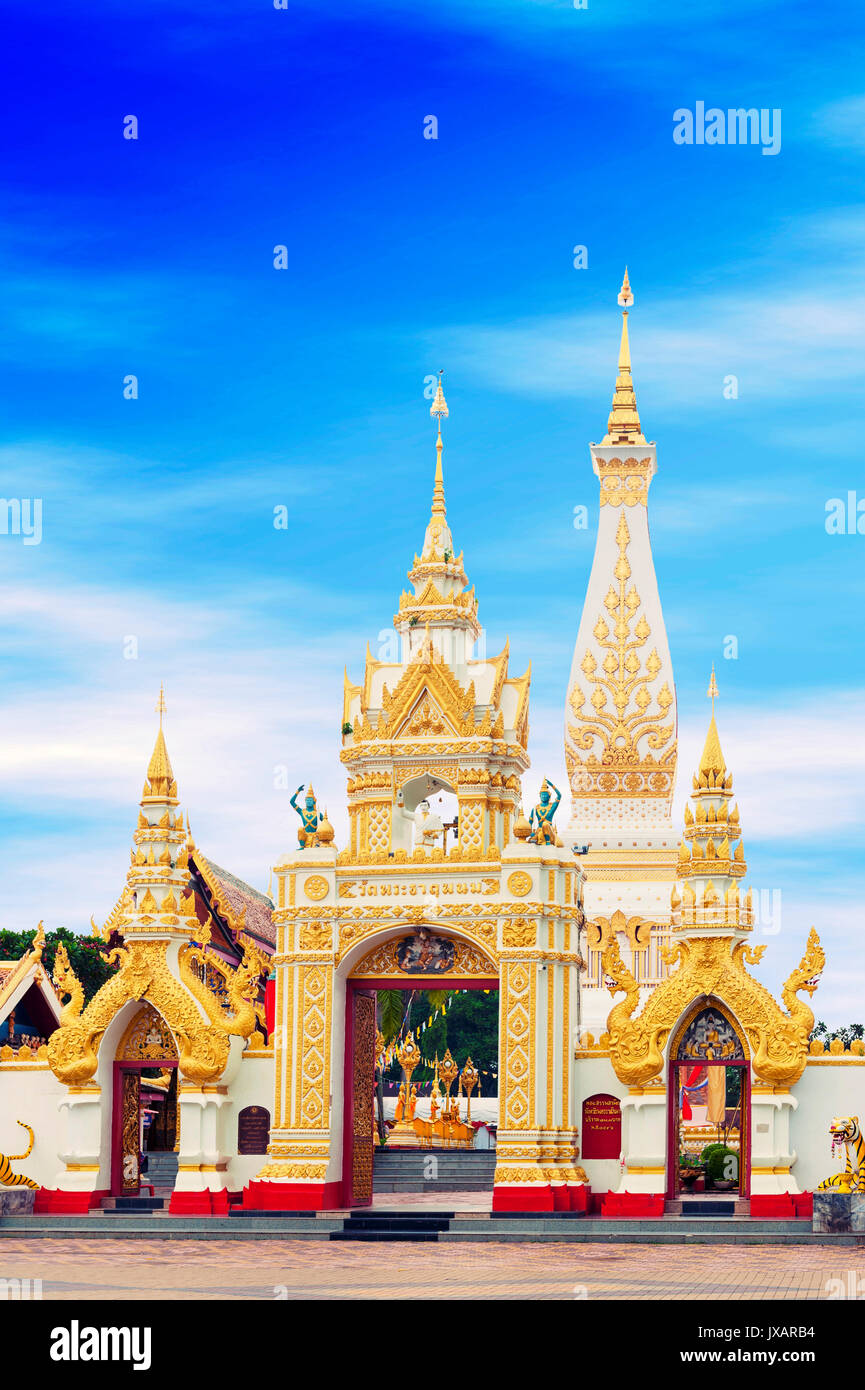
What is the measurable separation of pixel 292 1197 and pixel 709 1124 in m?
18.3

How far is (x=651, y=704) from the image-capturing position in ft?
171

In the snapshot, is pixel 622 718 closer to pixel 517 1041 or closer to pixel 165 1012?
pixel 517 1041

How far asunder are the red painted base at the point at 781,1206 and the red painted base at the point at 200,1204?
7081 mm

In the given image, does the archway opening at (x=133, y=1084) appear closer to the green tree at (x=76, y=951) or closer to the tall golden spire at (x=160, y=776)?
the tall golden spire at (x=160, y=776)

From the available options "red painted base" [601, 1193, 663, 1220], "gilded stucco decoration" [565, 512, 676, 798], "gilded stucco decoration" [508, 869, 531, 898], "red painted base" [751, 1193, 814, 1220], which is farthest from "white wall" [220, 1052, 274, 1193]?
"gilded stucco decoration" [565, 512, 676, 798]

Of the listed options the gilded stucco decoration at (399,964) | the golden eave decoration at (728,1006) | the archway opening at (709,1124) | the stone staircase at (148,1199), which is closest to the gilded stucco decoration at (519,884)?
the gilded stucco decoration at (399,964)

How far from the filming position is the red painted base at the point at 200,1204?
87.6 ft

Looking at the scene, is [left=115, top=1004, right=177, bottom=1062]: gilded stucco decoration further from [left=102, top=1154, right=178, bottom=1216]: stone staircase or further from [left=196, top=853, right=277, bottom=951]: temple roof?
[left=196, top=853, right=277, bottom=951]: temple roof

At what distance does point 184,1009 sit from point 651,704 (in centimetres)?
2657

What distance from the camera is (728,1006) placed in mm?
26125

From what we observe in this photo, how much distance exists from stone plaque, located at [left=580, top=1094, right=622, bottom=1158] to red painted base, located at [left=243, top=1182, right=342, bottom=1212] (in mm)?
3496

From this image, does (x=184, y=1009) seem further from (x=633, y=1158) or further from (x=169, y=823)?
(x=633, y=1158)

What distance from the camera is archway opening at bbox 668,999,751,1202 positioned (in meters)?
26.3
